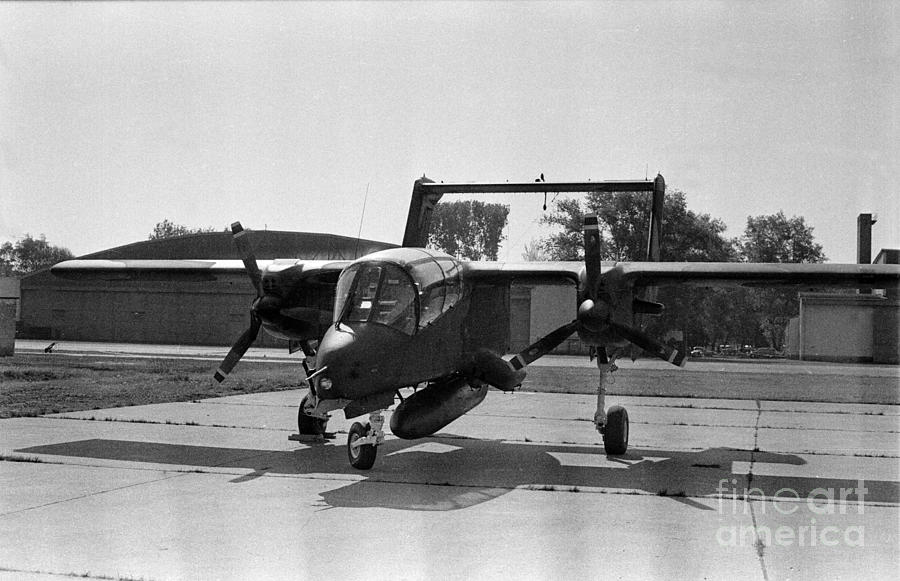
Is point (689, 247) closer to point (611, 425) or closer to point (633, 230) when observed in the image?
point (633, 230)

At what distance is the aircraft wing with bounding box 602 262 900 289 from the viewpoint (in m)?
14.1

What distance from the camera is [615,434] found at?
47.7 ft

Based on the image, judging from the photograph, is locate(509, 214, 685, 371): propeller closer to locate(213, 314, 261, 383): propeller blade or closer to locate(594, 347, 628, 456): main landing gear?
locate(594, 347, 628, 456): main landing gear

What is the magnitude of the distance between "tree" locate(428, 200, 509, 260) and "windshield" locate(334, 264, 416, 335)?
13586mm

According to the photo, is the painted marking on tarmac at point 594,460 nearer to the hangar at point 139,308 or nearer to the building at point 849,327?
the building at point 849,327

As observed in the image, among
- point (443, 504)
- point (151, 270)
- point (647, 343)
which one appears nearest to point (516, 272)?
point (647, 343)

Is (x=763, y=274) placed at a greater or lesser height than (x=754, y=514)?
greater

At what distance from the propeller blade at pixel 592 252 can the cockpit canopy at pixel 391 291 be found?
2.32 metres

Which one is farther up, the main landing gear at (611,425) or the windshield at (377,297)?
the windshield at (377,297)

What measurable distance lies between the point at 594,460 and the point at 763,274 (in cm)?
411

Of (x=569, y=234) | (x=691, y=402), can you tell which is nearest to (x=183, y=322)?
(x=569, y=234)

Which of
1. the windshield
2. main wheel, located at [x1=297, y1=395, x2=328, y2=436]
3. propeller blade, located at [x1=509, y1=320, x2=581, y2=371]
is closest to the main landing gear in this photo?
propeller blade, located at [x1=509, y1=320, x2=581, y2=371]

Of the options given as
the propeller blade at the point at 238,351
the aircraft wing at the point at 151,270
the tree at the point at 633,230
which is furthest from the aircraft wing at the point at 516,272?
the tree at the point at 633,230

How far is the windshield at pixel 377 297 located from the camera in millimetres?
11969
